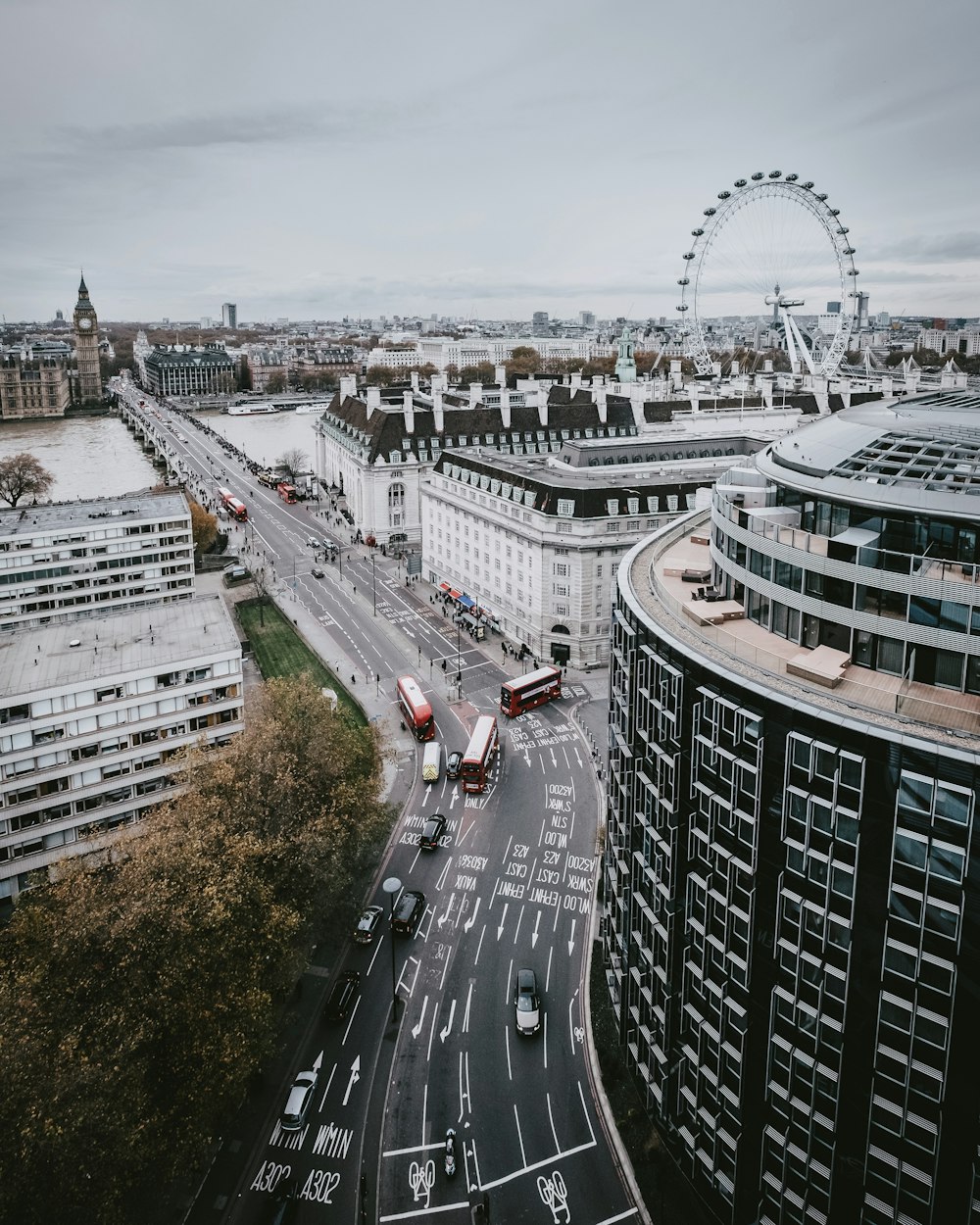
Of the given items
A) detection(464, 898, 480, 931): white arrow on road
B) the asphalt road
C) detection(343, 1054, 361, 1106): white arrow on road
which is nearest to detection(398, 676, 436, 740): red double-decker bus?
the asphalt road

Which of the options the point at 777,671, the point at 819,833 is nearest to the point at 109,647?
the point at 777,671

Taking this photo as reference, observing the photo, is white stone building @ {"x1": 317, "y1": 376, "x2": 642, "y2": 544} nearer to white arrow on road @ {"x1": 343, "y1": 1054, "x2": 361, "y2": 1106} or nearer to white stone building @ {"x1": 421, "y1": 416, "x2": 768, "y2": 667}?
white stone building @ {"x1": 421, "y1": 416, "x2": 768, "y2": 667}

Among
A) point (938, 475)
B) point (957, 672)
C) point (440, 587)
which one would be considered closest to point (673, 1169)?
point (957, 672)

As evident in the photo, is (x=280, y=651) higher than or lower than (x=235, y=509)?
→ lower

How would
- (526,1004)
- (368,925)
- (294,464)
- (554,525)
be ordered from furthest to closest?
1. (294,464)
2. (554,525)
3. (368,925)
4. (526,1004)

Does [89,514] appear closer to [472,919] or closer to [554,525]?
[554,525]

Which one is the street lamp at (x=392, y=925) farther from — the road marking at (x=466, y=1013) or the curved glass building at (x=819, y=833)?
the curved glass building at (x=819, y=833)
